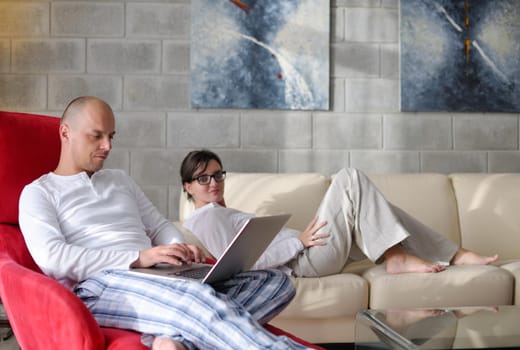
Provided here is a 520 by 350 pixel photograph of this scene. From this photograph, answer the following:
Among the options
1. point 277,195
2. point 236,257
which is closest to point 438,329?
point 236,257

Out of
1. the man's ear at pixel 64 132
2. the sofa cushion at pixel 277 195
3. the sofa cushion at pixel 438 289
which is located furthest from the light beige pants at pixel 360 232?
the man's ear at pixel 64 132

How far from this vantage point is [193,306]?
1630 mm

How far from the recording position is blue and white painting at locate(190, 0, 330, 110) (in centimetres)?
377

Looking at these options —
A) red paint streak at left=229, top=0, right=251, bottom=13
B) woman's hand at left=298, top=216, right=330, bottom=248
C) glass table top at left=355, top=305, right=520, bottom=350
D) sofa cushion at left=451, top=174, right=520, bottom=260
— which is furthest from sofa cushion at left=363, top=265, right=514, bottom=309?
red paint streak at left=229, top=0, right=251, bottom=13

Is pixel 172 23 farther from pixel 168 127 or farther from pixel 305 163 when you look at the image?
pixel 305 163

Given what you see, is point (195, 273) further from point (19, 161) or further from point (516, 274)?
point (516, 274)

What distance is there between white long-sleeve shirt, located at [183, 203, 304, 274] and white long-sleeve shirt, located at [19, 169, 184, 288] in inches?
16.8

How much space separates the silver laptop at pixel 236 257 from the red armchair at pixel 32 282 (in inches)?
7.6

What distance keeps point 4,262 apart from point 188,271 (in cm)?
49

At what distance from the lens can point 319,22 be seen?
380 cm

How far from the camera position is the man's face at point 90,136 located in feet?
6.89

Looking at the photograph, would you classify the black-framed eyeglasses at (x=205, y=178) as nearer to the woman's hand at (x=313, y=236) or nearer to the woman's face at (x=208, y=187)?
the woman's face at (x=208, y=187)

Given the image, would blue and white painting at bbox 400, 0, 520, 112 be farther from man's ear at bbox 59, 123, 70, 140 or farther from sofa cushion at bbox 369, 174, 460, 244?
man's ear at bbox 59, 123, 70, 140

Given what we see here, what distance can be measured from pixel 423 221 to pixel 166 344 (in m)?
2.09
